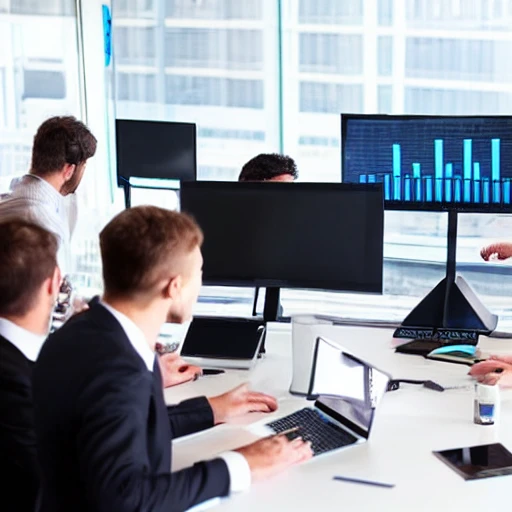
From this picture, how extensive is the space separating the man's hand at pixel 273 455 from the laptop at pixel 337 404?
9 centimetres

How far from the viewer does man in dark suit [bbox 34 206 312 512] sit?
1.57 m

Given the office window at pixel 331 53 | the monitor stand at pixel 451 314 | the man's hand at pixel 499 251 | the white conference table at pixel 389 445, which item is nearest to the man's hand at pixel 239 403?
the white conference table at pixel 389 445

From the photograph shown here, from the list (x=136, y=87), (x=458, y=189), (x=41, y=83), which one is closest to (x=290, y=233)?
(x=458, y=189)

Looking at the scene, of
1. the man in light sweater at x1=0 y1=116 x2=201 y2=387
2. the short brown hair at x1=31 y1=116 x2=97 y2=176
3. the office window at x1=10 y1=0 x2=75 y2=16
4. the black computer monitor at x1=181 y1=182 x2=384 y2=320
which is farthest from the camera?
the office window at x1=10 y1=0 x2=75 y2=16

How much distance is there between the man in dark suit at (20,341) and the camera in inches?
74.7

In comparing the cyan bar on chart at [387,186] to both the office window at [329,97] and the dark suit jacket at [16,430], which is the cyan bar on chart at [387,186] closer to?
the dark suit jacket at [16,430]

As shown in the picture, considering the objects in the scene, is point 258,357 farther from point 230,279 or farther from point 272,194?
point 272,194

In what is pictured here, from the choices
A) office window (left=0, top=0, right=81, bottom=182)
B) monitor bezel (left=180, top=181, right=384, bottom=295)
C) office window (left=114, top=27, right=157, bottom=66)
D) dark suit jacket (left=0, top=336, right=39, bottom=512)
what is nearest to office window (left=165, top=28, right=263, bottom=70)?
office window (left=114, top=27, right=157, bottom=66)

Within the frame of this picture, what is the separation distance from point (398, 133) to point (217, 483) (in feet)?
4.83

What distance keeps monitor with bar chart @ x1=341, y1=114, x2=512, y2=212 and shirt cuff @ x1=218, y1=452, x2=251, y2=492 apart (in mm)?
1288

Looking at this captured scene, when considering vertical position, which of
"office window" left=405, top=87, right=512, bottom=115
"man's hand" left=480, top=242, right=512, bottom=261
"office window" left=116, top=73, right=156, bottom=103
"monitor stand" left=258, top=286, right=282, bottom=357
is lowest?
"monitor stand" left=258, top=286, right=282, bottom=357

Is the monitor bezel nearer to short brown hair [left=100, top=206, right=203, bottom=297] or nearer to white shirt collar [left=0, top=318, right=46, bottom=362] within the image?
white shirt collar [left=0, top=318, right=46, bottom=362]

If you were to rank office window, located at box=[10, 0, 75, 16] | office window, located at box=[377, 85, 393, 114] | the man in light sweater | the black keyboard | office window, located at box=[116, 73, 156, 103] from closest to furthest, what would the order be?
the black keyboard < the man in light sweater < office window, located at box=[377, 85, 393, 114] < office window, located at box=[10, 0, 75, 16] < office window, located at box=[116, 73, 156, 103]

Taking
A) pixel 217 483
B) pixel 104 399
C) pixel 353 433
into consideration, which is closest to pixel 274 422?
pixel 353 433
